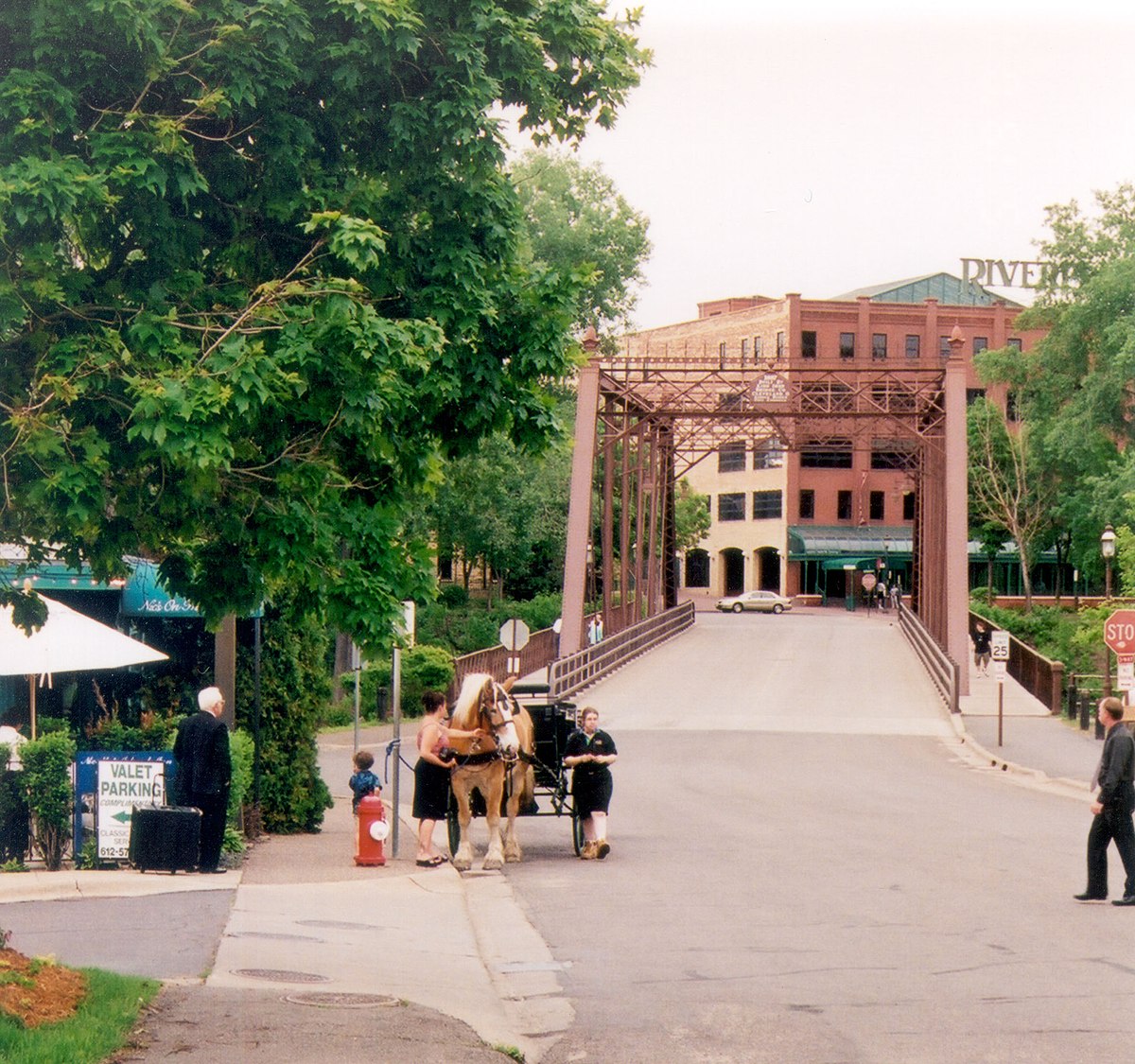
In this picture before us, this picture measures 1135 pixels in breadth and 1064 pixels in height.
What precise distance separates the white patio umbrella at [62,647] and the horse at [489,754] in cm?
338

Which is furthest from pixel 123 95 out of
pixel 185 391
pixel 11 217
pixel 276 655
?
pixel 276 655

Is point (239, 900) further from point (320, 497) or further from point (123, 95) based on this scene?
point (123, 95)

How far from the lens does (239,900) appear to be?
13211 millimetres

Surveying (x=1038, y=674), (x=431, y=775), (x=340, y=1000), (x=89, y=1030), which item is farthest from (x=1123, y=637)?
(x=89, y=1030)

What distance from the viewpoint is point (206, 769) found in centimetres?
1478

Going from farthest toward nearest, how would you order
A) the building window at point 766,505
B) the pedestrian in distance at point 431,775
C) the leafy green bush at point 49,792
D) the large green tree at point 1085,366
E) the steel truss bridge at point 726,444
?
1. the building window at point 766,505
2. the large green tree at point 1085,366
3. the steel truss bridge at point 726,444
4. the pedestrian in distance at point 431,775
5. the leafy green bush at point 49,792

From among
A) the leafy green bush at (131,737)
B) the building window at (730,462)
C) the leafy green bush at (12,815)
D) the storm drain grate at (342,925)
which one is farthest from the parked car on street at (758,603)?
the storm drain grate at (342,925)

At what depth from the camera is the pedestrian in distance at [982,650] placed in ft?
186

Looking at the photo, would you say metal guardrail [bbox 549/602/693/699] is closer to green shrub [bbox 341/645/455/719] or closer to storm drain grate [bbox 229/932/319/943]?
green shrub [bbox 341/645/455/719]

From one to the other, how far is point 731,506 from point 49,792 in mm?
97030

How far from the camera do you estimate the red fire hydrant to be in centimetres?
1572

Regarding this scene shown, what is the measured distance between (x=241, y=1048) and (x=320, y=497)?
10.1 feet

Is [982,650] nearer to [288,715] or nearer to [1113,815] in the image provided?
[288,715]

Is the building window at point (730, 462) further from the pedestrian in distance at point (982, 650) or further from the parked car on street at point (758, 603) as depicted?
the pedestrian in distance at point (982, 650)
